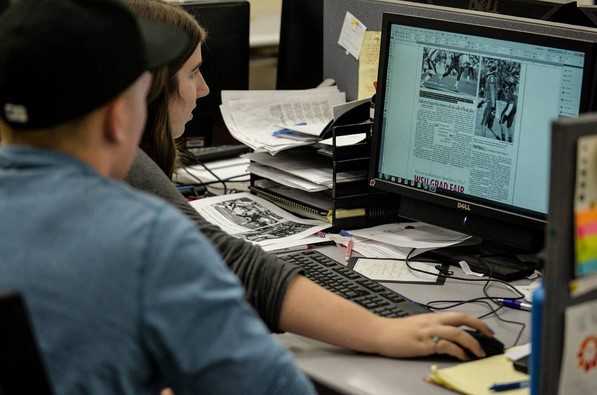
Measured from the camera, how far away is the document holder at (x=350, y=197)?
6.50 feet

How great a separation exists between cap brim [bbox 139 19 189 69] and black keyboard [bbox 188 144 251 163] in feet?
3.89

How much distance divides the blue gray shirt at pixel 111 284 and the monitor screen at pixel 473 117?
31.2 inches

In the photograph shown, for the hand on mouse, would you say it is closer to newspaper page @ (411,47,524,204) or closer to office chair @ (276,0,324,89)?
newspaper page @ (411,47,524,204)

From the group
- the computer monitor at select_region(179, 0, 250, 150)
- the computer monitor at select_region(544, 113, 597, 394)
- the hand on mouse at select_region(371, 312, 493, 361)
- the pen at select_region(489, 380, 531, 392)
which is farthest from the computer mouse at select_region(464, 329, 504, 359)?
the computer monitor at select_region(179, 0, 250, 150)

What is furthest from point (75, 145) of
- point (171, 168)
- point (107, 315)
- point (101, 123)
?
point (171, 168)

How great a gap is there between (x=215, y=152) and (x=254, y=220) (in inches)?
24.1

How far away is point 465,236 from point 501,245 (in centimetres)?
8

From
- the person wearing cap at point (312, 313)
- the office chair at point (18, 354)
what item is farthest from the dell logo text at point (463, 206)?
the office chair at point (18, 354)

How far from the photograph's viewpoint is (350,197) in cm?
200

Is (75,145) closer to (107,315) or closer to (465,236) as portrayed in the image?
(107,315)

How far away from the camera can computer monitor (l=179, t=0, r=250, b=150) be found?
242 cm

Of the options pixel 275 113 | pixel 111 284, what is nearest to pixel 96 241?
pixel 111 284

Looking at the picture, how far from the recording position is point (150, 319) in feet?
3.23

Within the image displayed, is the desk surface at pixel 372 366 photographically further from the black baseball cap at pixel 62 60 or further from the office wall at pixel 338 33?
the office wall at pixel 338 33
